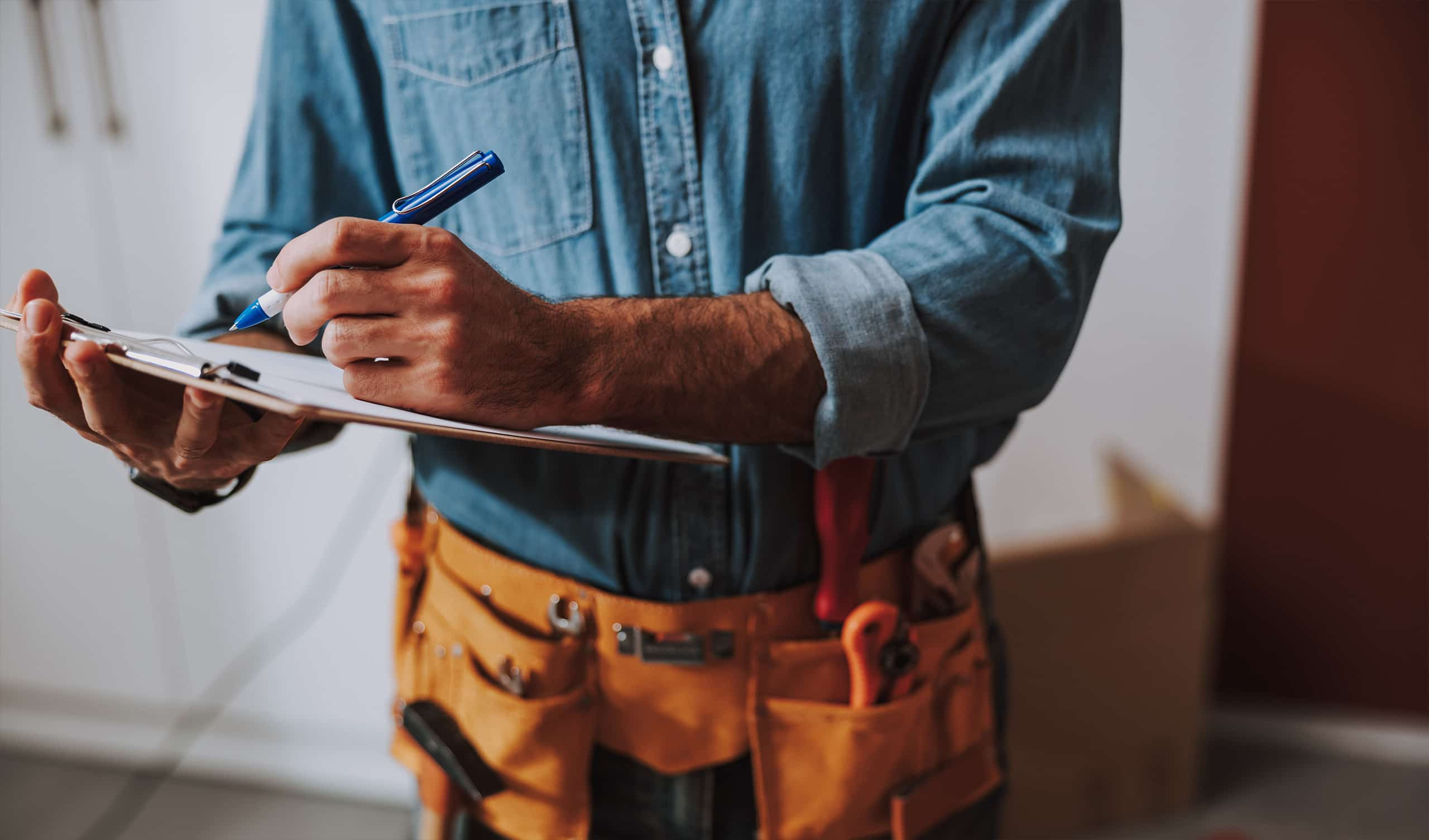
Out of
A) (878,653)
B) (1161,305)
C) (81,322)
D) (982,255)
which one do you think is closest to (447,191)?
(81,322)

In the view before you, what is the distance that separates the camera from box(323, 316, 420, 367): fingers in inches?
17.3

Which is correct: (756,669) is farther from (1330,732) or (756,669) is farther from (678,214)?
(1330,732)

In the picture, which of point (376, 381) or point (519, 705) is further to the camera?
point (519, 705)

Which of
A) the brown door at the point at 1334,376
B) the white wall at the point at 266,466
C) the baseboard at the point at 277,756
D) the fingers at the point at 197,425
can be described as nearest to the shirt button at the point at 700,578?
the fingers at the point at 197,425

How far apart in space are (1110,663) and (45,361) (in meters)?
1.67

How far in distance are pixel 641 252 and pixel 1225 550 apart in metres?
1.75

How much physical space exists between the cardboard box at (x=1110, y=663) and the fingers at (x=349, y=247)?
1.37 meters

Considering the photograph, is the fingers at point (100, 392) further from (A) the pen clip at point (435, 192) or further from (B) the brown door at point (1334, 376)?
(B) the brown door at point (1334, 376)

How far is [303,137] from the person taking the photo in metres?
0.74

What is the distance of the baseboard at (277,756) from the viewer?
5.59ft

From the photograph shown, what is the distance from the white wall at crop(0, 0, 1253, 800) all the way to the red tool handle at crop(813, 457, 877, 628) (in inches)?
39.1

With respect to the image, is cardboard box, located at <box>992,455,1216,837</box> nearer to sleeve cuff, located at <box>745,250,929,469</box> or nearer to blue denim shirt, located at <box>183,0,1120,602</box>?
blue denim shirt, located at <box>183,0,1120,602</box>

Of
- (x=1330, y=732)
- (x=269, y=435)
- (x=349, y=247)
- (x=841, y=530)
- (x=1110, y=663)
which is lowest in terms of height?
(x=1330, y=732)

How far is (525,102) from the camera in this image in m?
0.66
